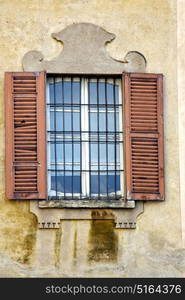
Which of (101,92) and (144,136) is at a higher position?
(101,92)

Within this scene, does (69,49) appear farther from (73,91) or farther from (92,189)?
(92,189)

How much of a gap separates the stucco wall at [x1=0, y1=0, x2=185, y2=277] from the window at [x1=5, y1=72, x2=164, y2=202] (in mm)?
171

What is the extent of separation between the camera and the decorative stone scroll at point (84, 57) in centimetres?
2366

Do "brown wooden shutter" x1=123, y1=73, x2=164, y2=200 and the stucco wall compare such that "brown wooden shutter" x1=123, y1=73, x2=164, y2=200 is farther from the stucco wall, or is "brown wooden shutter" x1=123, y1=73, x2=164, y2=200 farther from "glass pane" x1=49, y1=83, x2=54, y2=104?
"glass pane" x1=49, y1=83, x2=54, y2=104

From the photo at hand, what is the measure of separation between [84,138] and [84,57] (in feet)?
3.85

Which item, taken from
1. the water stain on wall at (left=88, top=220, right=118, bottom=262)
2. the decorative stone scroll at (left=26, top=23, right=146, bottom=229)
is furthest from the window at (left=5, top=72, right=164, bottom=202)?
the water stain on wall at (left=88, top=220, right=118, bottom=262)

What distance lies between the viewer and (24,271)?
2306 centimetres

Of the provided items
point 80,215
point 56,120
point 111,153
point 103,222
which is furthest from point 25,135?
point 103,222

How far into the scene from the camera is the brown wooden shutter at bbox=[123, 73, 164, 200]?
923 inches

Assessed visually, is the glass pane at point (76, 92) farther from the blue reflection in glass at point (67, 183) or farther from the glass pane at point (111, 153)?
the blue reflection in glass at point (67, 183)

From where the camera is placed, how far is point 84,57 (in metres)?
23.7

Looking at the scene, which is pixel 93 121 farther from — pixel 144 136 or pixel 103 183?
pixel 103 183

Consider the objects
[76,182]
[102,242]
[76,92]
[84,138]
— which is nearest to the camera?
[102,242]

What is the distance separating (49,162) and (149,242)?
1845 millimetres
